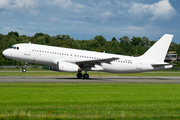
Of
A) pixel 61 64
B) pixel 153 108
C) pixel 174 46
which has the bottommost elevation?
pixel 153 108

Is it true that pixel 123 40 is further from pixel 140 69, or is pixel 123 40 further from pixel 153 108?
pixel 153 108

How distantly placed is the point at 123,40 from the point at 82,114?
16697cm

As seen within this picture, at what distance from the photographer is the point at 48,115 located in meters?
9.60

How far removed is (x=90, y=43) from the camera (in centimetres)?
13275

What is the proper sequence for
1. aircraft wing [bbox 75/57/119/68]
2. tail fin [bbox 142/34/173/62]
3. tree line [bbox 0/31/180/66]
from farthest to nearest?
tree line [bbox 0/31/180/66], tail fin [bbox 142/34/173/62], aircraft wing [bbox 75/57/119/68]

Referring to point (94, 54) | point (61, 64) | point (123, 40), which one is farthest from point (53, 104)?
point (123, 40)

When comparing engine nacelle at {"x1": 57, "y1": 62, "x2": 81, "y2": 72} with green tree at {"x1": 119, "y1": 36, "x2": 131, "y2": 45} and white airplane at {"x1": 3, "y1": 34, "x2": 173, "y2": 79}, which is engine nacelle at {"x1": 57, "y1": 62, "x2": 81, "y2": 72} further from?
green tree at {"x1": 119, "y1": 36, "x2": 131, "y2": 45}

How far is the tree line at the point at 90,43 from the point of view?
352ft

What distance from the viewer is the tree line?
10731 centimetres

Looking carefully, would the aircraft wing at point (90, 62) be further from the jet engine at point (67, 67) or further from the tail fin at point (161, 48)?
the tail fin at point (161, 48)

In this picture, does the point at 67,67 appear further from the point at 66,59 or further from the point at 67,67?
the point at 66,59

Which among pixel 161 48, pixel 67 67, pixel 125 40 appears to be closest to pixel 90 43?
pixel 125 40

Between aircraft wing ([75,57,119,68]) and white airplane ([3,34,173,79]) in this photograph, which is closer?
aircraft wing ([75,57,119,68])

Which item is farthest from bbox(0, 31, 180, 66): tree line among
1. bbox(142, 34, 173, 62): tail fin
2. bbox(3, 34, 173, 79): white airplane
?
bbox(142, 34, 173, 62): tail fin
